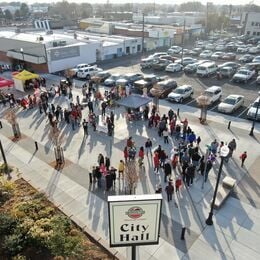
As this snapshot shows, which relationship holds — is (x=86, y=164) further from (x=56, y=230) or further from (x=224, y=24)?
(x=224, y=24)

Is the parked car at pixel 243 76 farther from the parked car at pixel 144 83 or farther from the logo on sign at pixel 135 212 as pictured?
the logo on sign at pixel 135 212

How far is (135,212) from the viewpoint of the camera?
257 inches

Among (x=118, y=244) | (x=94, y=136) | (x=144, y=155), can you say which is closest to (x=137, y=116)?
(x=94, y=136)

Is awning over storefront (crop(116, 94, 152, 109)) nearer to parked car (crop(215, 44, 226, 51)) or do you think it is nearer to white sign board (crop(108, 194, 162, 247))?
white sign board (crop(108, 194, 162, 247))

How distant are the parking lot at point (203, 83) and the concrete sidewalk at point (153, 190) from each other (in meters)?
4.79

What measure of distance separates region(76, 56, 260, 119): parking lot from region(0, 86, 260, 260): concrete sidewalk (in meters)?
4.79

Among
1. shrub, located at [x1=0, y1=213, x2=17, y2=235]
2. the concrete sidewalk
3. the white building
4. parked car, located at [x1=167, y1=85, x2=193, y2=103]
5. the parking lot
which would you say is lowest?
the parking lot

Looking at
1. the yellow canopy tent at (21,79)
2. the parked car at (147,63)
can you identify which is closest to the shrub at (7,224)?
the yellow canopy tent at (21,79)

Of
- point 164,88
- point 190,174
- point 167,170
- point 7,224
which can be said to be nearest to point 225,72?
point 164,88

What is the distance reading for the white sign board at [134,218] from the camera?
6.39 m

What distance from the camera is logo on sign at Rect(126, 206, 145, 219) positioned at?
6.48m

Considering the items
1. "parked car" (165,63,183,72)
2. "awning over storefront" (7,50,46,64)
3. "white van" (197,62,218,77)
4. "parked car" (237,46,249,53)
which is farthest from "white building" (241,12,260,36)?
"awning over storefront" (7,50,46,64)

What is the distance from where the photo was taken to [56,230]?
9.50 m

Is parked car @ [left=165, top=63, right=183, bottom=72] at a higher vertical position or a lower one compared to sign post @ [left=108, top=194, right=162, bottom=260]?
lower
